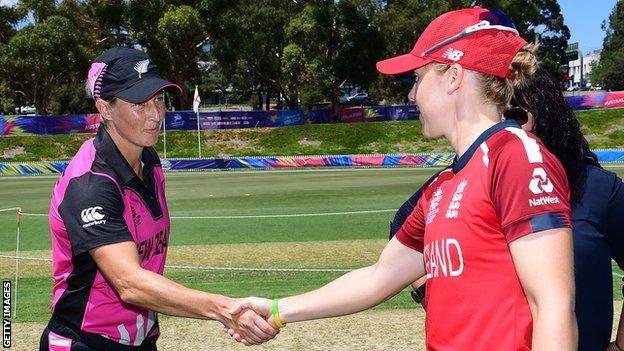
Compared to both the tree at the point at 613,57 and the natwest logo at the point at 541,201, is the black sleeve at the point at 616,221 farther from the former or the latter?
the tree at the point at 613,57

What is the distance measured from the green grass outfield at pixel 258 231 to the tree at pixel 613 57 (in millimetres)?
96841

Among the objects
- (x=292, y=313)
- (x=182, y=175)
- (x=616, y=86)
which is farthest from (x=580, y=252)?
(x=616, y=86)

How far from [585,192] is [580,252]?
29cm

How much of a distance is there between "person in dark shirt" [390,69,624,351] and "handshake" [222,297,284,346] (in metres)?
1.69

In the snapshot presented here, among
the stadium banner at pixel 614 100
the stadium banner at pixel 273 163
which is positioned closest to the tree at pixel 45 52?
the stadium banner at pixel 273 163

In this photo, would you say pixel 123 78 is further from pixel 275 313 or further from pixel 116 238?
pixel 275 313

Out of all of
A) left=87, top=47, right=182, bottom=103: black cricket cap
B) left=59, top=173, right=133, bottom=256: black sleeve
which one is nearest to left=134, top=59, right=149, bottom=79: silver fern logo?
left=87, top=47, right=182, bottom=103: black cricket cap

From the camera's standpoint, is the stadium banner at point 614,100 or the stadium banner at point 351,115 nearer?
the stadium banner at point 614,100

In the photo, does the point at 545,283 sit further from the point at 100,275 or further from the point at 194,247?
the point at 194,247

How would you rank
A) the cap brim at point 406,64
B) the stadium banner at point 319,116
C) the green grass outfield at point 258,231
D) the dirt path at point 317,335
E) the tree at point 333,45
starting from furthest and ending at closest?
1. the stadium banner at point 319,116
2. the tree at point 333,45
3. the green grass outfield at point 258,231
4. the dirt path at point 317,335
5. the cap brim at point 406,64

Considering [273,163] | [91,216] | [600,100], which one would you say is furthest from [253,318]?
[600,100]

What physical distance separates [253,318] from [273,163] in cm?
3768

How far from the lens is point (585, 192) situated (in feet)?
10.4

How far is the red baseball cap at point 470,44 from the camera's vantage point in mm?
2662
